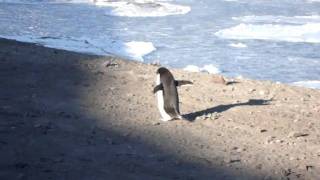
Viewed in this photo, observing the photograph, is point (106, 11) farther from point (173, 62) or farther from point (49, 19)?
point (173, 62)

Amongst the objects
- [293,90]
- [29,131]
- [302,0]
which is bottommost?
[302,0]

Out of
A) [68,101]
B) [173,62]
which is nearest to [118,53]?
[173,62]

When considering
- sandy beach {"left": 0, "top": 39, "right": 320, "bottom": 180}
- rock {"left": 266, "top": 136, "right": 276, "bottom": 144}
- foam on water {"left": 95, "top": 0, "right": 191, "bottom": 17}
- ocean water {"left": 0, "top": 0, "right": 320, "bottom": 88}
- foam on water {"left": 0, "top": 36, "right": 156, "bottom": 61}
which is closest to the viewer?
sandy beach {"left": 0, "top": 39, "right": 320, "bottom": 180}

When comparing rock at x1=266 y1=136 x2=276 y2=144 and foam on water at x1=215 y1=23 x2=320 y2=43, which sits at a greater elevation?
rock at x1=266 y1=136 x2=276 y2=144

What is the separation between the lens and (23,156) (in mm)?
5211

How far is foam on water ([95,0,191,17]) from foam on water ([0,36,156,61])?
4001 millimetres

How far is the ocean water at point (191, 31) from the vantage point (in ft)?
38.5

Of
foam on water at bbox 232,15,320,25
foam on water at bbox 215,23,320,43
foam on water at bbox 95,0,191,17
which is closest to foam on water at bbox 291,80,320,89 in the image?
foam on water at bbox 215,23,320,43

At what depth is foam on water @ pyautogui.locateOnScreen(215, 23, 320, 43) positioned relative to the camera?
1426 centimetres

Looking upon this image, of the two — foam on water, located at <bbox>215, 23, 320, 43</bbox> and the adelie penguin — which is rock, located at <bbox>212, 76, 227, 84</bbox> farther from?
foam on water, located at <bbox>215, 23, 320, 43</bbox>

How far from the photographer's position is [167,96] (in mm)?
6719

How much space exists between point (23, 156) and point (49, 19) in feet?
36.0

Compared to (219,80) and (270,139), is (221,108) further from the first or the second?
(219,80)

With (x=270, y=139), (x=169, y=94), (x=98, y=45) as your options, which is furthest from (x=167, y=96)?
(x=98, y=45)
